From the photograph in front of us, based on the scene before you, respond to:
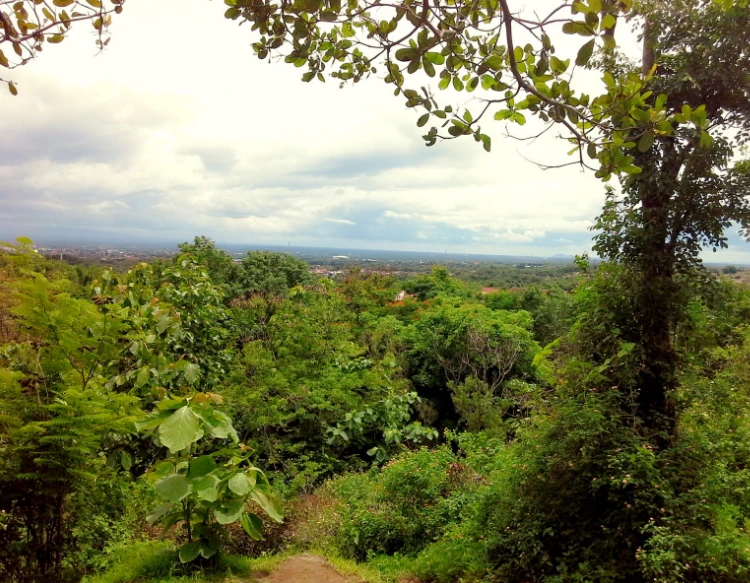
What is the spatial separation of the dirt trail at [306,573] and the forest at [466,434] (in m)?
0.14

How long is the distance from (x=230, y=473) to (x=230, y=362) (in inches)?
205

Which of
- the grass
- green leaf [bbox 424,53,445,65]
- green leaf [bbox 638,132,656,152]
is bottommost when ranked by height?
the grass

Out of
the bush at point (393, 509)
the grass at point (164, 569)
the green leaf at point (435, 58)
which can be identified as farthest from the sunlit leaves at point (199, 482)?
the green leaf at point (435, 58)

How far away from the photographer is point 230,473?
312 centimetres

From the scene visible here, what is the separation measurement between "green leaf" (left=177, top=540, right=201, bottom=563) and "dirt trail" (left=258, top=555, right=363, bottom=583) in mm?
472

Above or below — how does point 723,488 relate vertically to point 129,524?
above

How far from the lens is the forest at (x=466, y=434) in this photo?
1.87m

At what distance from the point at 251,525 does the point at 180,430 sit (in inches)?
40.0

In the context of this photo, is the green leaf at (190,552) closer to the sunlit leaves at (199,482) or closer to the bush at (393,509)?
the sunlit leaves at (199,482)

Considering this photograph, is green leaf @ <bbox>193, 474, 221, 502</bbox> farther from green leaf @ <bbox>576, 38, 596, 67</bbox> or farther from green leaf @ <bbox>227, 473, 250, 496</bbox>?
green leaf @ <bbox>576, 38, 596, 67</bbox>

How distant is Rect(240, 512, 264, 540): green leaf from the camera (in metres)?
3.26

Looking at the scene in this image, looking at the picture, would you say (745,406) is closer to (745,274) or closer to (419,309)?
(745,274)

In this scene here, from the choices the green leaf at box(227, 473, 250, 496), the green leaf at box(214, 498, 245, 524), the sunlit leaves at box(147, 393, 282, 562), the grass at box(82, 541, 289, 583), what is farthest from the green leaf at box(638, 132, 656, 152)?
the grass at box(82, 541, 289, 583)

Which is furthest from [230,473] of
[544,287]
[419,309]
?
[544,287]
